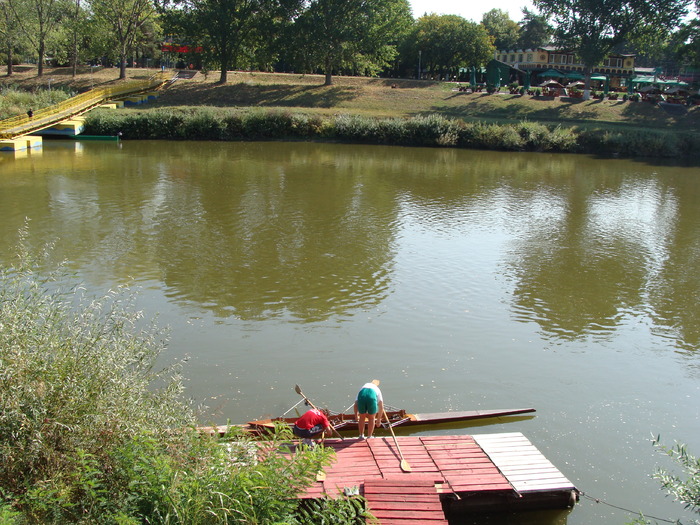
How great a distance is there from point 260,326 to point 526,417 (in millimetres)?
6678

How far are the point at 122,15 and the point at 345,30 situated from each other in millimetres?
21520

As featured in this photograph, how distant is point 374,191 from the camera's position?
32.8m

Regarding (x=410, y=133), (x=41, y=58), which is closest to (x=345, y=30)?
(x=410, y=133)

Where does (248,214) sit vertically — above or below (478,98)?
below

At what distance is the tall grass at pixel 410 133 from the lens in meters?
50.0

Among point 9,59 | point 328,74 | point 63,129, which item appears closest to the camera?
point 63,129

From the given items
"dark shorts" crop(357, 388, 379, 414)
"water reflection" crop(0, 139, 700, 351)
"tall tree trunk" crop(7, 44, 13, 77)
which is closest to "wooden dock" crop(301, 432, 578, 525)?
"dark shorts" crop(357, 388, 379, 414)

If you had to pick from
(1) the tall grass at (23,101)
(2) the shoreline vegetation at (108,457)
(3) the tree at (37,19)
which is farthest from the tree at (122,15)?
(2) the shoreline vegetation at (108,457)

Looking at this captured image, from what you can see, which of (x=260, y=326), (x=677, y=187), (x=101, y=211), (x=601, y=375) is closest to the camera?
(x=601, y=375)

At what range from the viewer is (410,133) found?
172 ft

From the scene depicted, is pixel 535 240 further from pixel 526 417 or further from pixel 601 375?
pixel 526 417

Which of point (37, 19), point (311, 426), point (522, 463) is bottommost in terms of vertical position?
point (522, 463)

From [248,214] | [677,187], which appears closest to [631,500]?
[248,214]

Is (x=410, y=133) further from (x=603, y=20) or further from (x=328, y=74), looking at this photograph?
(x=603, y=20)
